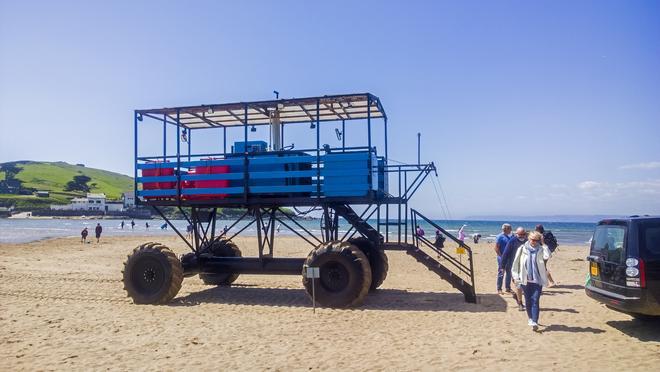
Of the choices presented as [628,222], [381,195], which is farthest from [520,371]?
[381,195]

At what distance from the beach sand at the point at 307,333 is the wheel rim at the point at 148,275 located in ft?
1.82

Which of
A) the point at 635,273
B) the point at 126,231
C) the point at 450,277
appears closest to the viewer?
the point at 635,273

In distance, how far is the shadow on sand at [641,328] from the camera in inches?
313

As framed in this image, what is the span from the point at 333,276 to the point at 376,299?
1666 millimetres

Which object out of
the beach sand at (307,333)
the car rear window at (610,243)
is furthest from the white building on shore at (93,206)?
the car rear window at (610,243)

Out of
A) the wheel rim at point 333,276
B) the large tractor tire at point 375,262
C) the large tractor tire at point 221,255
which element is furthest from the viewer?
the large tractor tire at point 221,255

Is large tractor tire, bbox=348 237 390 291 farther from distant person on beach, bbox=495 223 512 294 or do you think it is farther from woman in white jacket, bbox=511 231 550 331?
woman in white jacket, bbox=511 231 550 331

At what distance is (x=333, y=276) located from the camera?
11211 millimetres

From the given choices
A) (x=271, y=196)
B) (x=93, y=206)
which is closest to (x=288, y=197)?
(x=271, y=196)

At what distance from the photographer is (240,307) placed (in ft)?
36.8

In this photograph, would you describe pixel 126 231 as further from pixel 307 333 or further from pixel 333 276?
pixel 307 333

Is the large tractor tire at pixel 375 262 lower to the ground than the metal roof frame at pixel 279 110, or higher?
lower

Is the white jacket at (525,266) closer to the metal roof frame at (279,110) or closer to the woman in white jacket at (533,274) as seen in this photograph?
the woman in white jacket at (533,274)

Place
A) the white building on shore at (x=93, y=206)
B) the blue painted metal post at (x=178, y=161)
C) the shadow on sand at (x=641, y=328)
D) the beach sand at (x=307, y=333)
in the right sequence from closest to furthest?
the beach sand at (x=307, y=333) < the shadow on sand at (x=641, y=328) < the blue painted metal post at (x=178, y=161) < the white building on shore at (x=93, y=206)
